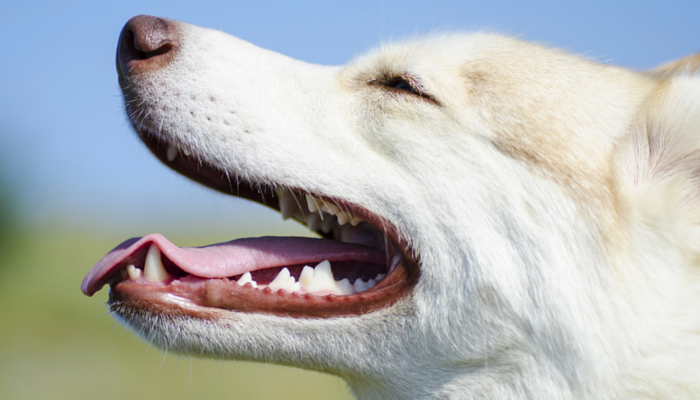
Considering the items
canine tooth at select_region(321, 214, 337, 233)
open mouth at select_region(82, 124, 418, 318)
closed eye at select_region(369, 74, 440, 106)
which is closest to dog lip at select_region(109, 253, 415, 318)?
open mouth at select_region(82, 124, 418, 318)

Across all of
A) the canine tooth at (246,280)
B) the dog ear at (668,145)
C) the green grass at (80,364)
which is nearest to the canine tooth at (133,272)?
the canine tooth at (246,280)

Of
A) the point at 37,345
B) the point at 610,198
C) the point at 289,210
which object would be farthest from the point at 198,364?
the point at 610,198

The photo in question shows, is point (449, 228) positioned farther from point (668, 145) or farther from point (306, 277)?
point (668, 145)

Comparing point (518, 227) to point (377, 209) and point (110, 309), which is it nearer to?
point (377, 209)

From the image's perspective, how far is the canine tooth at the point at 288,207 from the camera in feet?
7.50

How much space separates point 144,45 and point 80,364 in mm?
6304

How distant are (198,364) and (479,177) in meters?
6.21

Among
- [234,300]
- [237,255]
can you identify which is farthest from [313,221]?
[234,300]

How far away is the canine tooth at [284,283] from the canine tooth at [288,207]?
1.38 ft

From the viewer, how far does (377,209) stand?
193cm

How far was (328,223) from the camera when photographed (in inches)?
91.4

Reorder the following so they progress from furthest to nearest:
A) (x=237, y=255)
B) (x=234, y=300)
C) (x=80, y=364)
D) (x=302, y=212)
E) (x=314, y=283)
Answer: (x=80, y=364) < (x=302, y=212) < (x=237, y=255) < (x=314, y=283) < (x=234, y=300)

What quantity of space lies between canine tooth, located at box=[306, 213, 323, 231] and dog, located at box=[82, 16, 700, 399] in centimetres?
24

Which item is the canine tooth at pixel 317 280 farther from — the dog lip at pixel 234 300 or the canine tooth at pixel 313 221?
the canine tooth at pixel 313 221
